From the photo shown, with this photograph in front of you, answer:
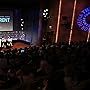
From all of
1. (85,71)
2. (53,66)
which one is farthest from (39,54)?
(85,71)

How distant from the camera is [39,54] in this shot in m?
9.88

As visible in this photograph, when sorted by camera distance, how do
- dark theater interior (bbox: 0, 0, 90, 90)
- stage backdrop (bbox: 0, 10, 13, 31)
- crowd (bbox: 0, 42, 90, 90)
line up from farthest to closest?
1. stage backdrop (bbox: 0, 10, 13, 31)
2. dark theater interior (bbox: 0, 0, 90, 90)
3. crowd (bbox: 0, 42, 90, 90)

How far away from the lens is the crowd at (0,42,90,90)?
7.16 meters

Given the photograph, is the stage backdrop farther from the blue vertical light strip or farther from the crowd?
the crowd

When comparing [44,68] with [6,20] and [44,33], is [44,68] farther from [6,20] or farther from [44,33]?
[6,20]

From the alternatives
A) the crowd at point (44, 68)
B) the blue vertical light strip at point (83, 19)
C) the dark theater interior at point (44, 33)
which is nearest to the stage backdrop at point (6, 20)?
the dark theater interior at point (44, 33)

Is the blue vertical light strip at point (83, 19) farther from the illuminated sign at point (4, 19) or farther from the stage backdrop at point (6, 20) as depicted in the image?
the illuminated sign at point (4, 19)

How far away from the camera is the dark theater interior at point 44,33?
30.3 feet

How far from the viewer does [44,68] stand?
845 centimetres

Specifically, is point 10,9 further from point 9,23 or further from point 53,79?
point 53,79

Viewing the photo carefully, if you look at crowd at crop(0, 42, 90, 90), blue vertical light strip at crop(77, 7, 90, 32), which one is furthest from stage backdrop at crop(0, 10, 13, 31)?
crowd at crop(0, 42, 90, 90)

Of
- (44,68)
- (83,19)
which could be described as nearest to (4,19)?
(83,19)

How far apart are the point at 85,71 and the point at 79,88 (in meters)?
1.38

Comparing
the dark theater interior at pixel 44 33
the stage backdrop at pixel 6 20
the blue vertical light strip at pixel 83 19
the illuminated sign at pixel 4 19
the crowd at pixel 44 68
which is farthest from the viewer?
the illuminated sign at pixel 4 19
